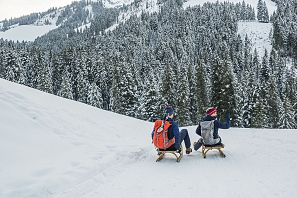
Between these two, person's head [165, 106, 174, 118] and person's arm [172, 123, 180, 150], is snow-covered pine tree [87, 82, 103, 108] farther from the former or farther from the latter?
person's arm [172, 123, 180, 150]

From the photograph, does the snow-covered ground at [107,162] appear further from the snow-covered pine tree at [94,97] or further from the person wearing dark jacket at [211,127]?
the snow-covered pine tree at [94,97]

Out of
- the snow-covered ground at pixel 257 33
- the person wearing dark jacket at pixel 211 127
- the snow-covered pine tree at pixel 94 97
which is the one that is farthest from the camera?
the snow-covered ground at pixel 257 33

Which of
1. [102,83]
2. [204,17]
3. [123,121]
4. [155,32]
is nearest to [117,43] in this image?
[155,32]

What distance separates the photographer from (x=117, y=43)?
16175cm

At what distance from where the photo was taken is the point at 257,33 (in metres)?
158

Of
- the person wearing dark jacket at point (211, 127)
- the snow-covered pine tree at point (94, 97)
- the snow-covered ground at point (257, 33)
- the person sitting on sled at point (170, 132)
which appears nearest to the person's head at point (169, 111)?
the person sitting on sled at point (170, 132)

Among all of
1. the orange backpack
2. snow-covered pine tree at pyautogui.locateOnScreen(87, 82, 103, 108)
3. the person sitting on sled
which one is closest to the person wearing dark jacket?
the person sitting on sled

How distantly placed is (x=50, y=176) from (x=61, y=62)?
74.0 m

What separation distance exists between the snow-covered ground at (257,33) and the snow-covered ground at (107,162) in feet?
454

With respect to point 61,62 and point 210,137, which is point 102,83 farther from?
point 210,137

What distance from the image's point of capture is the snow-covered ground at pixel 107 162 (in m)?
6.39

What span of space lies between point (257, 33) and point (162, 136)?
541 feet

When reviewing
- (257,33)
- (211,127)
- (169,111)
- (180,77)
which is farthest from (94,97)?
(257,33)

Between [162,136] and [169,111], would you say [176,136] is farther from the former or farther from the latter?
[169,111]
